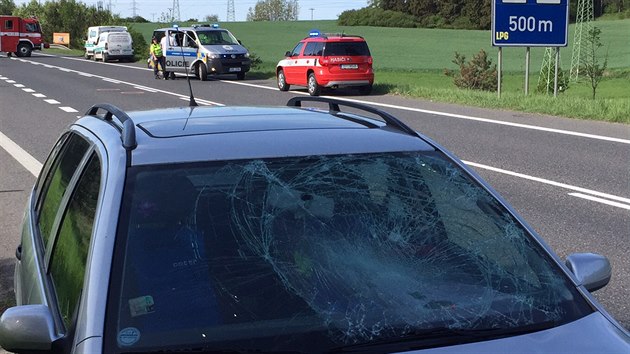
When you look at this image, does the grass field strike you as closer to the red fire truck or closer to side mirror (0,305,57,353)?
the red fire truck

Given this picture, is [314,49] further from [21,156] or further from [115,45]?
[115,45]

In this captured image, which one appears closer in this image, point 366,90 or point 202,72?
point 366,90

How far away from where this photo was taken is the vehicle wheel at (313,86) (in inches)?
1078

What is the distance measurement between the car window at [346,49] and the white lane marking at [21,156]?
41.5ft

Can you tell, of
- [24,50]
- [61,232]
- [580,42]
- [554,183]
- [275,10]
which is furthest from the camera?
[275,10]

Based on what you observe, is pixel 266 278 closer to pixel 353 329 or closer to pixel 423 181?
pixel 353 329

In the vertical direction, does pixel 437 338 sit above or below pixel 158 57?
above

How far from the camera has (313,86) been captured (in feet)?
90.6

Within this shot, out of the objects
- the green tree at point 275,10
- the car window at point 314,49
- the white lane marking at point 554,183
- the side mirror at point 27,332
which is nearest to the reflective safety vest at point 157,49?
the car window at point 314,49

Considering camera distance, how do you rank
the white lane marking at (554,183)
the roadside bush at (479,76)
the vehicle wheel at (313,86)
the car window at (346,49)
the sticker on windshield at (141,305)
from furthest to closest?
the roadside bush at (479,76) < the vehicle wheel at (313,86) < the car window at (346,49) < the white lane marking at (554,183) < the sticker on windshield at (141,305)

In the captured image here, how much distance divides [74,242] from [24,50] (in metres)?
64.5

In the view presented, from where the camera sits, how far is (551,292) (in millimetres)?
2961

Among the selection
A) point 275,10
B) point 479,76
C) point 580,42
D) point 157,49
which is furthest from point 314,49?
point 275,10

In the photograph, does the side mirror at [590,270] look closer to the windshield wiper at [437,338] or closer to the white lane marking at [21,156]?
the windshield wiper at [437,338]
